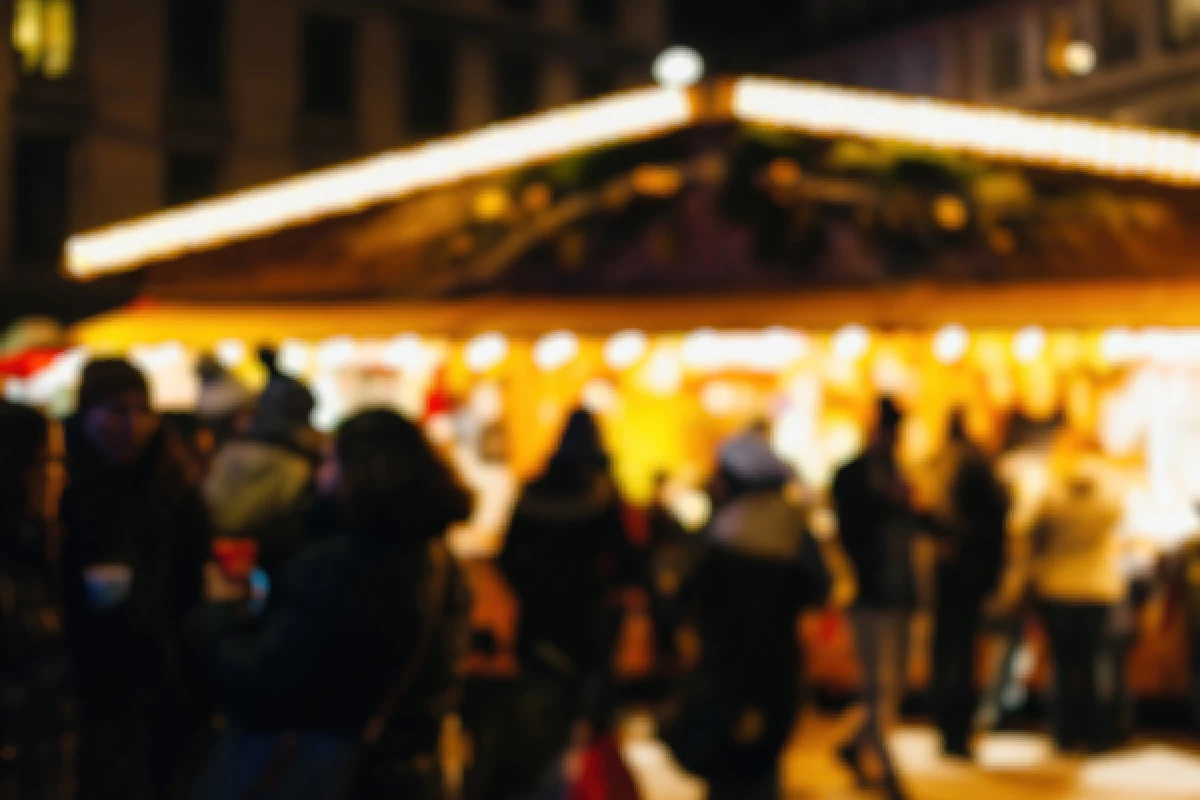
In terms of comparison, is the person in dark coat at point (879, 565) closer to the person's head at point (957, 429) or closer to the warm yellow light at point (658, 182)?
the person's head at point (957, 429)

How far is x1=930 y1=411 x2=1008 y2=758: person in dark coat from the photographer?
8.55m

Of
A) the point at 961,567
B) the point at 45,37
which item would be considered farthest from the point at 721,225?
the point at 45,37

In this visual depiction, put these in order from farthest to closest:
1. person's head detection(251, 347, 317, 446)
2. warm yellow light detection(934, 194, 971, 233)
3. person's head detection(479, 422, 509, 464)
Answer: person's head detection(479, 422, 509, 464) < warm yellow light detection(934, 194, 971, 233) < person's head detection(251, 347, 317, 446)

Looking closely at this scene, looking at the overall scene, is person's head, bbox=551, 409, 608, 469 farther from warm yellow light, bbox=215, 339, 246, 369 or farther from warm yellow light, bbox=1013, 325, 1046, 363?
warm yellow light, bbox=215, 339, 246, 369

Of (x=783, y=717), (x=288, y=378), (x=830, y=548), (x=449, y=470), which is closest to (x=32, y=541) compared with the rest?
(x=449, y=470)

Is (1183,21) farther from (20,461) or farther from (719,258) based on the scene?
(20,461)

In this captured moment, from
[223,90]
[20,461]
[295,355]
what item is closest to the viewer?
[20,461]

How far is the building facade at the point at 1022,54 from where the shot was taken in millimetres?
35562

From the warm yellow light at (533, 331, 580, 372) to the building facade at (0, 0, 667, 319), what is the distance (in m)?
14.8

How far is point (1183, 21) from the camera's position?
35.2 meters

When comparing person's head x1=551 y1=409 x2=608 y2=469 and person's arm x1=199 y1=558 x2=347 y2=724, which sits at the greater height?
person's head x1=551 y1=409 x2=608 y2=469

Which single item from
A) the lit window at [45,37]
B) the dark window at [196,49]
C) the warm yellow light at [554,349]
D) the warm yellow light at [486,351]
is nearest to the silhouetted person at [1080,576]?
the warm yellow light at [554,349]

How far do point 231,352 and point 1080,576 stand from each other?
631cm

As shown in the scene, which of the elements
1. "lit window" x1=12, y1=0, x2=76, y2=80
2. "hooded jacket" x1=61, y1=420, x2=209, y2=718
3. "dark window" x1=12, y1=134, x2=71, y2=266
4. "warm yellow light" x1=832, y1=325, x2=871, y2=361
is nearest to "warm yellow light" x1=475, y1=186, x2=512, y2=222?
"warm yellow light" x1=832, y1=325, x2=871, y2=361
